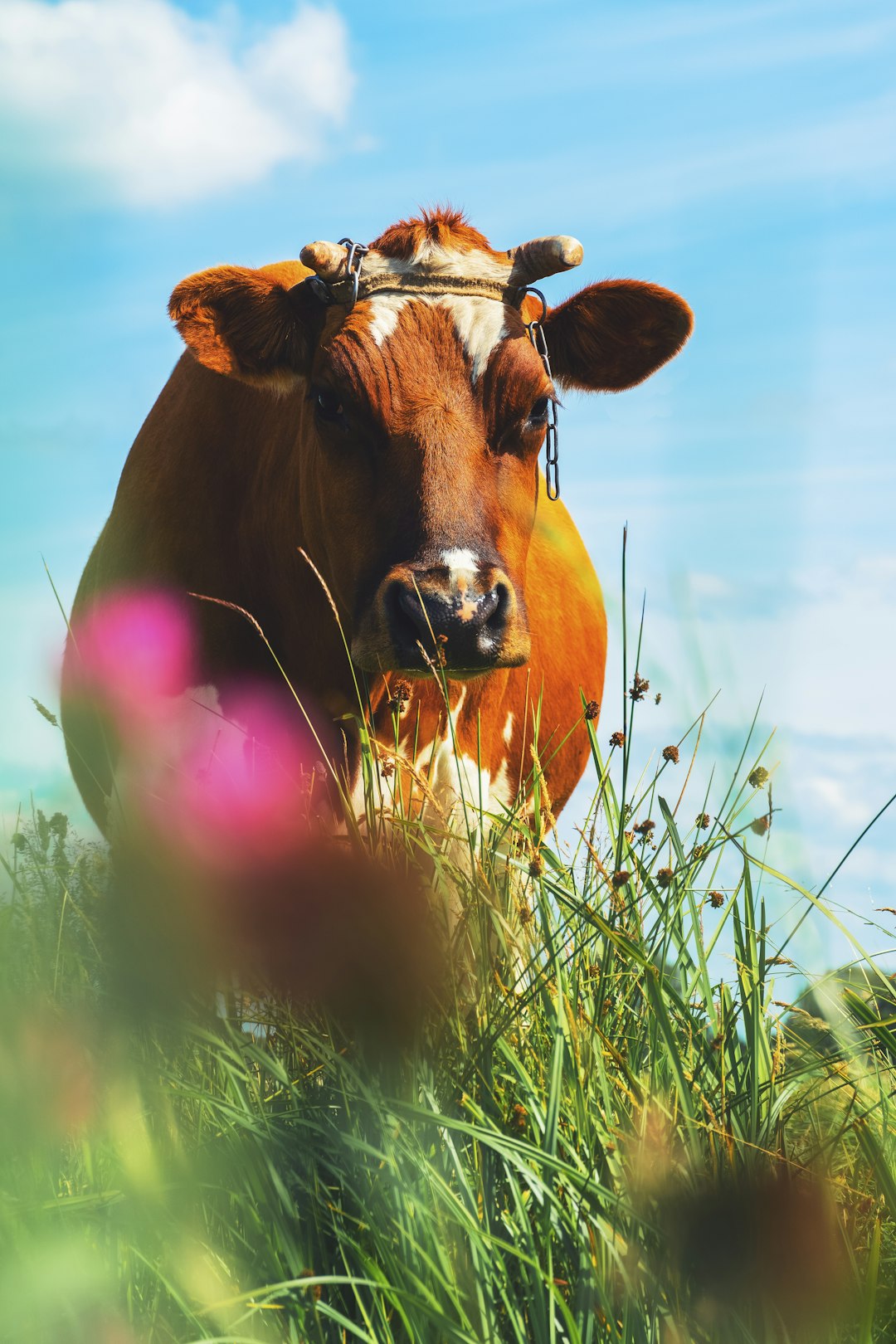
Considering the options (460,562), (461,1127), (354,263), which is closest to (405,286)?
(354,263)

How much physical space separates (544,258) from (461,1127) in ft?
12.5

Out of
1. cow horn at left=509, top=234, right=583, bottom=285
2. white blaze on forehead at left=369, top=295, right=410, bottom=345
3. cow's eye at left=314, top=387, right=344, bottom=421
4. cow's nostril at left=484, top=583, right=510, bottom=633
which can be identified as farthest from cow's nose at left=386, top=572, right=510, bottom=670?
cow horn at left=509, top=234, right=583, bottom=285

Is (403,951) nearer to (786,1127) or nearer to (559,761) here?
(786,1127)

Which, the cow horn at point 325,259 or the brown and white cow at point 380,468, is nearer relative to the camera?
the brown and white cow at point 380,468

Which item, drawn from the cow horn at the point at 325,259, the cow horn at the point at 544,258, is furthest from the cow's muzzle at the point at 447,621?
the cow horn at the point at 544,258

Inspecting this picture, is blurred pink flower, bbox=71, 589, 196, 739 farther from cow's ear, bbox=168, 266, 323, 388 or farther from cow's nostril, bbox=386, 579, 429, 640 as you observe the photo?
cow's nostril, bbox=386, 579, 429, 640

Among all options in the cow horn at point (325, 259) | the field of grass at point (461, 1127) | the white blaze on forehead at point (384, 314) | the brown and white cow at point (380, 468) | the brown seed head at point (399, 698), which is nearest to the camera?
the field of grass at point (461, 1127)

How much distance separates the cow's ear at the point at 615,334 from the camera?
5340 millimetres

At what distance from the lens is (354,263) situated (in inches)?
194

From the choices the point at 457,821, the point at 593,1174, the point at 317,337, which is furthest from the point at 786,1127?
the point at 317,337

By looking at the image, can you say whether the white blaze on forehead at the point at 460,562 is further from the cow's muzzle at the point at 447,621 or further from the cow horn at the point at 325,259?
the cow horn at the point at 325,259

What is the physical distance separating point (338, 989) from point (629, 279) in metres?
3.48

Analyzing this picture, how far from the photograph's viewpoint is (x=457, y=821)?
12.6ft

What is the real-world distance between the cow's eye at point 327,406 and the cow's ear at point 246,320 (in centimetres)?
41
